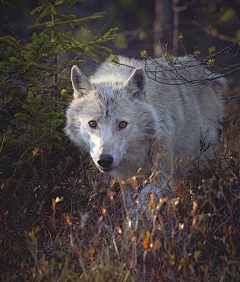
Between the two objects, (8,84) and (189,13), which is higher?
(189,13)

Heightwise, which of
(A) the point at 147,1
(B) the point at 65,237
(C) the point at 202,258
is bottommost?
(C) the point at 202,258

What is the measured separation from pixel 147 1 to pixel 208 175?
1027 centimetres

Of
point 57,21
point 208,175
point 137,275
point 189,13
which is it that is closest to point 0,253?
point 137,275

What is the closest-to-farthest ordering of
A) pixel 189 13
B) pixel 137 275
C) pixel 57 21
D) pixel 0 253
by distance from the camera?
pixel 137 275 < pixel 0 253 < pixel 57 21 < pixel 189 13

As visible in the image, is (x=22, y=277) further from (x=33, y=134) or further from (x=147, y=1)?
(x=147, y=1)

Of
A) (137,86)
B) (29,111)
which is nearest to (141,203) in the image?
(137,86)

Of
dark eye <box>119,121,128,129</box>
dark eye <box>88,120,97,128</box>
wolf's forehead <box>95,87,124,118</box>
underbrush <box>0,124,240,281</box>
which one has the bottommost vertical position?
underbrush <box>0,124,240,281</box>

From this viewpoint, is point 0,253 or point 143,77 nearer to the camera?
point 0,253

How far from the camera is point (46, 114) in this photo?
13.6 feet

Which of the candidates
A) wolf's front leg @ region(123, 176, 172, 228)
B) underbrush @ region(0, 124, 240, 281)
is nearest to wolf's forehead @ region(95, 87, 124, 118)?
wolf's front leg @ region(123, 176, 172, 228)

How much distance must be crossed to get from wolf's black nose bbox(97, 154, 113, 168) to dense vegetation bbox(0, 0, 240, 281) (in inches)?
8.0

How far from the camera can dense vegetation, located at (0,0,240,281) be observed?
7.88 feet

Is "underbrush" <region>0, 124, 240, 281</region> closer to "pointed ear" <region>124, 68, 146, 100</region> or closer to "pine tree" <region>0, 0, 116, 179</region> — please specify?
"pine tree" <region>0, 0, 116, 179</region>

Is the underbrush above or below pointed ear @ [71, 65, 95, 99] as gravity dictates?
below
